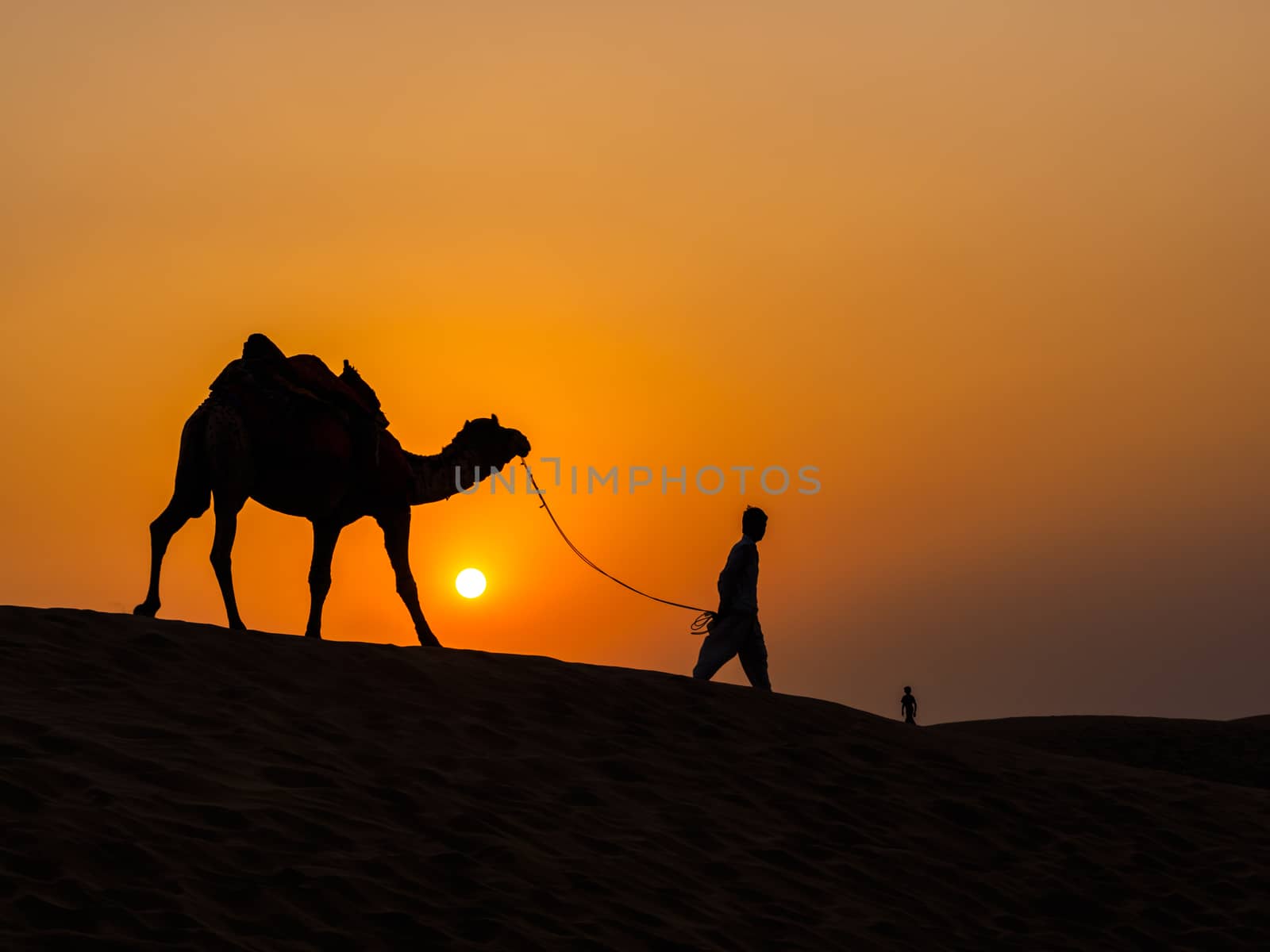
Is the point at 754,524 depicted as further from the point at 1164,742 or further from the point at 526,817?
the point at 1164,742

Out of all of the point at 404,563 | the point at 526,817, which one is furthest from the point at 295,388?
the point at 526,817

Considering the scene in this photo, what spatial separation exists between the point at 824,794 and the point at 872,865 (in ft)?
3.87

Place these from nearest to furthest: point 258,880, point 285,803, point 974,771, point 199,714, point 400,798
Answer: point 258,880
point 285,803
point 400,798
point 199,714
point 974,771

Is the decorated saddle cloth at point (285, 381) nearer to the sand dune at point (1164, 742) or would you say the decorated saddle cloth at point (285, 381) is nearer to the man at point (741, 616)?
the man at point (741, 616)

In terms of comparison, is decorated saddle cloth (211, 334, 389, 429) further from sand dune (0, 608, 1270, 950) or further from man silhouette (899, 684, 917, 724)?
man silhouette (899, 684, 917, 724)

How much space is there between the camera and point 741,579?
523 inches

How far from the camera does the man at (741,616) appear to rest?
13.2 m

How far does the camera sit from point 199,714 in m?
9.34

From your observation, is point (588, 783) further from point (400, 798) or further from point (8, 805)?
point (8, 805)

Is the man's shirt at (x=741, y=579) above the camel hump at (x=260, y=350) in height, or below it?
below

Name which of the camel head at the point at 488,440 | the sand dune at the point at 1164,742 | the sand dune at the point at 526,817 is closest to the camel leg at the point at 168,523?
the sand dune at the point at 526,817

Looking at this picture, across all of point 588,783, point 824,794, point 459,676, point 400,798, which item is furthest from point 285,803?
point 824,794

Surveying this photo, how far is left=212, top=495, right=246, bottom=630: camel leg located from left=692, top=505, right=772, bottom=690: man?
153 inches

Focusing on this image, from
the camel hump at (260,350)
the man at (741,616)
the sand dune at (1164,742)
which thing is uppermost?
the camel hump at (260,350)
